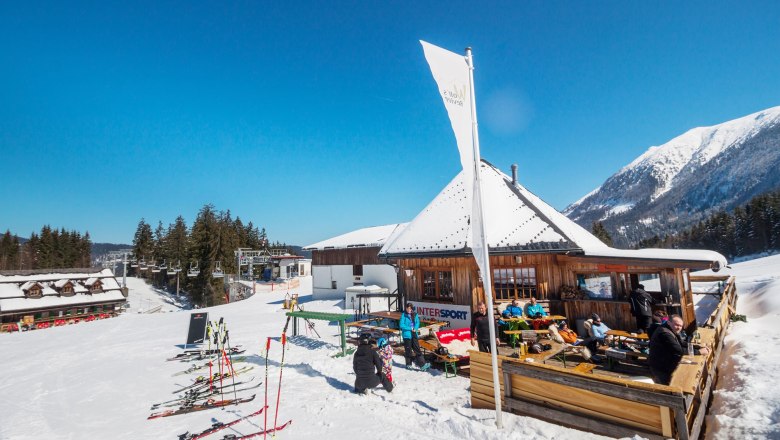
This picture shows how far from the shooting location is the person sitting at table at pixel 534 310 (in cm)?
1339

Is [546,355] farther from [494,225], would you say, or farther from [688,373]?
[494,225]

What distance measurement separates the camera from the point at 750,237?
78000mm

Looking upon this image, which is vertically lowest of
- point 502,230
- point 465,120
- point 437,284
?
point 437,284

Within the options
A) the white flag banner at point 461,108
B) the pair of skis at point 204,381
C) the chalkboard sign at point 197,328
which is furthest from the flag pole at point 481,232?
the chalkboard sign at point 197,328

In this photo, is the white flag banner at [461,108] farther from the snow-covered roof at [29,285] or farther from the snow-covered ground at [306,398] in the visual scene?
the snow-covered roof at [29,285]

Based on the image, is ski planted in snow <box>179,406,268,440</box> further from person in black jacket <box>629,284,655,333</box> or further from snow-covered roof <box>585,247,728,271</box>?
snow-covered roof <box>585,247,728,271</box>

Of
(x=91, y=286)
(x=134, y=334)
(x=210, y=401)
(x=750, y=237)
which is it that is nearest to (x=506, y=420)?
(x=210, y=401)

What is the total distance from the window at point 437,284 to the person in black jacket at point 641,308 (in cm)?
667

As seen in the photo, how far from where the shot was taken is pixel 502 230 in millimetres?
15625

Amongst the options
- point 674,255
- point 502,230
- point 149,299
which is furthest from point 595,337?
point 149,299

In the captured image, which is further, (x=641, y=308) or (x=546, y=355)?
(x=641, y=308)

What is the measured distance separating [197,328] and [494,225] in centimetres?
1320

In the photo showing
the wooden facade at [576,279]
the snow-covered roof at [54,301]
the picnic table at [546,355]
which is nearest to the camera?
the picnic table at [546,355]

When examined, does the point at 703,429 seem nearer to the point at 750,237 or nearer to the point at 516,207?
the point at 516,207
